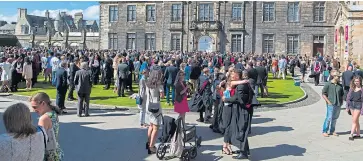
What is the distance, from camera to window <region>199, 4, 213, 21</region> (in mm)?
42969

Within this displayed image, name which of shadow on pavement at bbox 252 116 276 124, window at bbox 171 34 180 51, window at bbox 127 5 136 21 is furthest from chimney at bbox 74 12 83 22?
shadow on pavement at bbox 252 116 276 124

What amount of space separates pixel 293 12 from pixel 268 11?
8.44ft

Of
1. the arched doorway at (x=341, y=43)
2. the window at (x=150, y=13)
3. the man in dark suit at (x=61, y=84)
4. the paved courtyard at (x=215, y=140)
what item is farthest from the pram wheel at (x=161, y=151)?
the window at (x=150, y=13)

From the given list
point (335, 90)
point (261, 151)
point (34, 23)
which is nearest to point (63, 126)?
point (261, 151)

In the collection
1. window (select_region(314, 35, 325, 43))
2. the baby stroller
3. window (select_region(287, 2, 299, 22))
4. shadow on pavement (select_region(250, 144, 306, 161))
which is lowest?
shadow on pavement (select_region(250, 144, 306, 161))

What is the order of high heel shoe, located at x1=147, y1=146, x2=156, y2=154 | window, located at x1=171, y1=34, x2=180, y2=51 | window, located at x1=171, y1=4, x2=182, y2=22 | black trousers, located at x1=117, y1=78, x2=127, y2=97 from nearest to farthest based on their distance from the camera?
high heel shoe, located at x1=147, y1=146, x2=156, y2=154
black trousers, located at x1=117, y1=78, x2=127, y2=97
window, located at x1=171, y1=4, x2=182, y2=22
window, located at x1=171, y1=34, x2=180, y2=51

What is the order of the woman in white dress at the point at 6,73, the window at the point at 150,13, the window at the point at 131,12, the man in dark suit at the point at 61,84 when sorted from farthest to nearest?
the window at the point at 131,12, the window at the point at 150,13, the woman in white dress at the point at 6,73, the man in dark suit at the point at 61,84

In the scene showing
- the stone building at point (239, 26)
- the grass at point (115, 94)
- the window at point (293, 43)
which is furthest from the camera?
the window at point (293, 43)

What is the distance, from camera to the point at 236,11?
42.0 metres

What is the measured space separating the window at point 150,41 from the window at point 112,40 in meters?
4.05

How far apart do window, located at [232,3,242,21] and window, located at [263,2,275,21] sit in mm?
2554

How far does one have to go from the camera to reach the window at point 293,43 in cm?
4147

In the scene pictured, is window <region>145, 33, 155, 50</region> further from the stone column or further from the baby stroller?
the baby stroller

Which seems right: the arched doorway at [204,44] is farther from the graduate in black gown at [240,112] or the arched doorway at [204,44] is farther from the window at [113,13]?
the graduate in black gown at [240,112]
